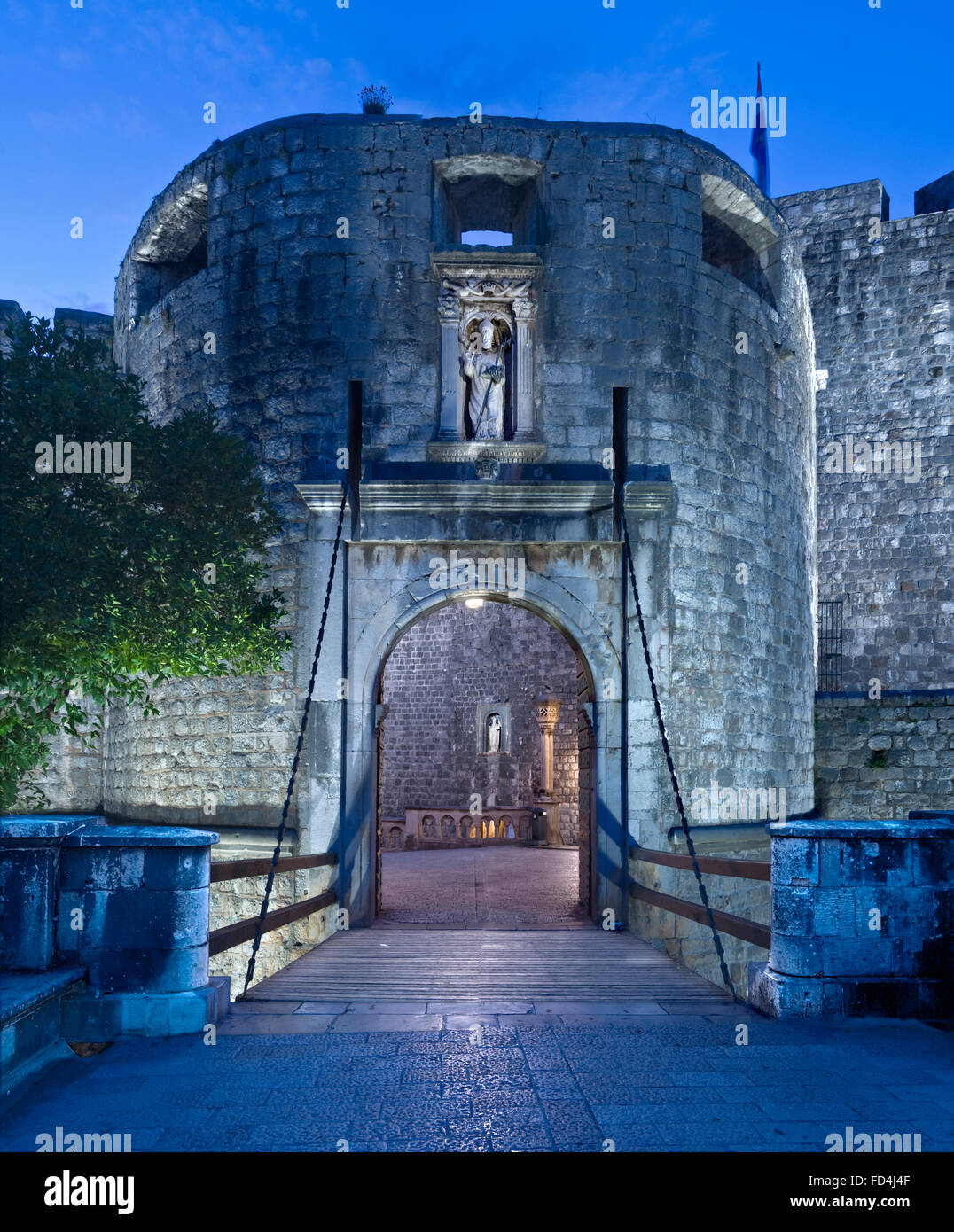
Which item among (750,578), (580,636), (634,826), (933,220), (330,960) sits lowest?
(330,960)

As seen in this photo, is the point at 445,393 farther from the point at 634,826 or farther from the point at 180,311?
the point at 634,826

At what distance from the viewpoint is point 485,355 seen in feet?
27.5

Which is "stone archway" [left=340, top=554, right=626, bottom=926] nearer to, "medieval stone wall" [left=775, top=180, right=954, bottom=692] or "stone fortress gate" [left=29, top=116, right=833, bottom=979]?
"stone fortress gate" [left=29, top=116, right=833, bottom=979]

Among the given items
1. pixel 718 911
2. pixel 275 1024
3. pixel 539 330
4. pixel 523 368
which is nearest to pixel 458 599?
pixel 523 368

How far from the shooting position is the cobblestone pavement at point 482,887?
8695 mm

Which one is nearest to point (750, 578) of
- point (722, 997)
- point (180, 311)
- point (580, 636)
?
point (580, 636)

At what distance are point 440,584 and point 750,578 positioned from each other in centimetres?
328

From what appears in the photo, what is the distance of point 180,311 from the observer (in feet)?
30.7

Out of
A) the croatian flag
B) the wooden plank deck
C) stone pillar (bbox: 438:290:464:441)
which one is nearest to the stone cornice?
stone pillar (bbox: 438:290:464:441)

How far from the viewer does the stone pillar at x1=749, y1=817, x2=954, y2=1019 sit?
4230mm

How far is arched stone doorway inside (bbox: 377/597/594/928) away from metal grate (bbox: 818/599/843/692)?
4698 mm

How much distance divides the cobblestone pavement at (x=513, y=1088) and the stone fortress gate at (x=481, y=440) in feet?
11.9
